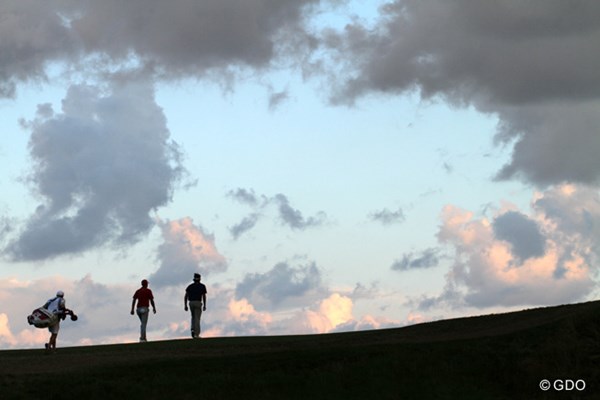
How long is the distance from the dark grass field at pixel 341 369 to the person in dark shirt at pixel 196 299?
5.55m

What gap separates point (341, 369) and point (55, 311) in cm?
1223

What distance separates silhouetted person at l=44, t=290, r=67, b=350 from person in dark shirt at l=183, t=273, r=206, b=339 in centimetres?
591

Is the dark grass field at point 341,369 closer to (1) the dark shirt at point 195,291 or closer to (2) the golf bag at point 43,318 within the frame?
(2) the golf bag at point 43,318

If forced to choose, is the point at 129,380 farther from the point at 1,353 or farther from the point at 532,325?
the point at 532,325

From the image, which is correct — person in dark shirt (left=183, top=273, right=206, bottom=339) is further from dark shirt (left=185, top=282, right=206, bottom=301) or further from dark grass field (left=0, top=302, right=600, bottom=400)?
dark grass field (left=0, top=302, right=600, bottom=400)

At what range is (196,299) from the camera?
146ft

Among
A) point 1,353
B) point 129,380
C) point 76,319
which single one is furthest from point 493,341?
point 1,353

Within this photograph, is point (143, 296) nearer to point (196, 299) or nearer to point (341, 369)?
point (196, 299)

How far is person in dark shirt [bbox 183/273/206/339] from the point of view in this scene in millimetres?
44438

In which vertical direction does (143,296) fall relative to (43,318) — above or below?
above

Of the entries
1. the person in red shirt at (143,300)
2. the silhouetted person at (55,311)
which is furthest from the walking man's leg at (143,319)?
the silhouetted person at (55,311)

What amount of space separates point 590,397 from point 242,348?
12.4 metres

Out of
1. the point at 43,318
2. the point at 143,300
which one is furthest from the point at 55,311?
the point at 143,300

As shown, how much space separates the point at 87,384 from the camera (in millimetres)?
31828
